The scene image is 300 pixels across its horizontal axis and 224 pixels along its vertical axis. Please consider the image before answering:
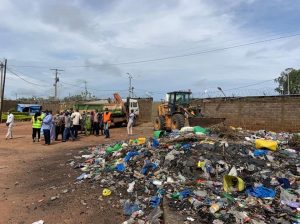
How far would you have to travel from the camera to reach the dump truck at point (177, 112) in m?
18.7

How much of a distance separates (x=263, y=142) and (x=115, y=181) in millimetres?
4391

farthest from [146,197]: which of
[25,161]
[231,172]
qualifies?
[25,161]

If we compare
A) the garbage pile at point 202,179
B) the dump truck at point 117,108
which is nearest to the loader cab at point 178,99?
the garbage pile at point 202,179

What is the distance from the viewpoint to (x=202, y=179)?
8.48 m

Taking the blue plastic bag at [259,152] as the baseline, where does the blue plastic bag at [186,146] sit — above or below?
above

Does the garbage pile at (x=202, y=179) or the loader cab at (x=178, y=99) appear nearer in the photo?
the garbage pile at (x=202, y=179)

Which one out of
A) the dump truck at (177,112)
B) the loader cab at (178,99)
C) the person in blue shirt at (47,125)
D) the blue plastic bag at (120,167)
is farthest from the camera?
the loader cab at (178,99)

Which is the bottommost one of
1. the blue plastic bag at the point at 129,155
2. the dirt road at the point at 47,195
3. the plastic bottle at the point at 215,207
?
the dirt road at the point at 47,195

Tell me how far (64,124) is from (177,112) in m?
5.75

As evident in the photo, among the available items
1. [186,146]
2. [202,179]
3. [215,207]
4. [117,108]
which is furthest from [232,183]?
[117,108]

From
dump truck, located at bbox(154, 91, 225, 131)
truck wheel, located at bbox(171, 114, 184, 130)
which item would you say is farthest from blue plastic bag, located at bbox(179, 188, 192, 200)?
truck wheel, located at bbox(171, 114, 184, 130)

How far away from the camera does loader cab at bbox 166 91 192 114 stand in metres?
20.0

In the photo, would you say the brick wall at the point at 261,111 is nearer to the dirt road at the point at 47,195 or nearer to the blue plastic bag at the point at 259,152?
the blue plastic bag at the point at 259,152

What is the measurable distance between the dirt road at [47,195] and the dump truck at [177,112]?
6.64 m
